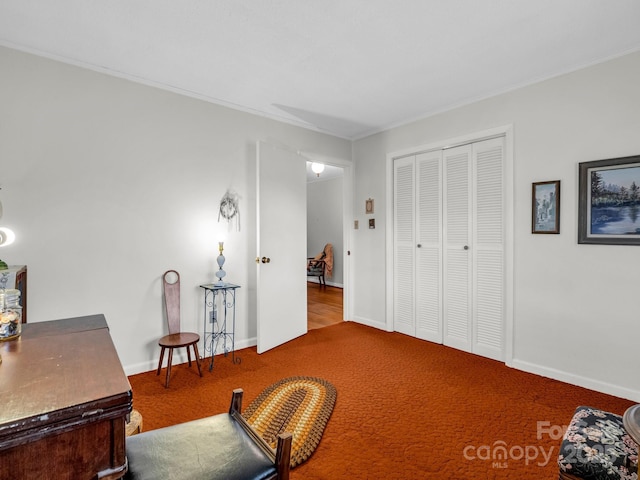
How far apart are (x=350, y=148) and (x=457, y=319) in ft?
8.26

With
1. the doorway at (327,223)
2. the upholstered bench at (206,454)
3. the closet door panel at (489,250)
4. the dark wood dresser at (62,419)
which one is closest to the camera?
the dark wood dresser at (62,419)

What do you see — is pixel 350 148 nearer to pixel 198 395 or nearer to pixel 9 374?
pixel 198 395

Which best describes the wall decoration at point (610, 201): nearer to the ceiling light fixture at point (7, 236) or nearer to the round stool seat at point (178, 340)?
the round stool seat at point (178, 340)

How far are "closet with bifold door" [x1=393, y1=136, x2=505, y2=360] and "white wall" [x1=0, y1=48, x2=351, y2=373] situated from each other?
5.79 ft

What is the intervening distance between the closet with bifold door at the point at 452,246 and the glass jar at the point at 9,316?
11.1 feet

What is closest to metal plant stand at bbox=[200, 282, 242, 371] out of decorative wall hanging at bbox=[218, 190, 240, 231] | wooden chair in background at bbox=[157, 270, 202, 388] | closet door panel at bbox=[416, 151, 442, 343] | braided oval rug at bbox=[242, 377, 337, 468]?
wooden chair in background at bbox=[157, 270, 202, 388]

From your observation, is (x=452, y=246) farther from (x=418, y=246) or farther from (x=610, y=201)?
(x=610, y=201)

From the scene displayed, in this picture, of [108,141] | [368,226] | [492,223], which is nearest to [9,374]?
[108,141]

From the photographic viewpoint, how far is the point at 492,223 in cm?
326

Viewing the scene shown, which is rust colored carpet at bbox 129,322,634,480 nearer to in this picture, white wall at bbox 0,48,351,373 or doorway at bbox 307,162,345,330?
white wall at bbox 0,48,351,373

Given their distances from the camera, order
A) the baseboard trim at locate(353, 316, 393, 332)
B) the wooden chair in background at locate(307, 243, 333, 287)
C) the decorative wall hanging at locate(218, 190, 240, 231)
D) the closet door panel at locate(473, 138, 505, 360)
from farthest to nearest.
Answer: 1. the wooden chair in background at locate(307, 243, 333, 287)
2. the baseboard trim at locate(353, 316, 393, 332)
3. the decorative wall hanging at locate(218, 190, 240, 231)
4. the closet door panel at locate(473, 138, 505, 360)

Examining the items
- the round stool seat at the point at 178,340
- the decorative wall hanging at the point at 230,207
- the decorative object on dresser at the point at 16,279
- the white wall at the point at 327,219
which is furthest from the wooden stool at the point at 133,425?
the white wall at the point at 327,219

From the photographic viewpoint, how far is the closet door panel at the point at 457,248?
3.45m

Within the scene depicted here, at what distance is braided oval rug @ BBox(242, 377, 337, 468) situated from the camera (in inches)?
78.3
